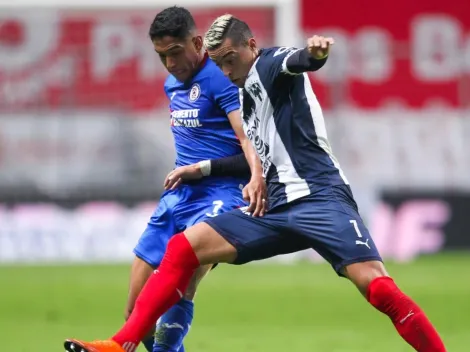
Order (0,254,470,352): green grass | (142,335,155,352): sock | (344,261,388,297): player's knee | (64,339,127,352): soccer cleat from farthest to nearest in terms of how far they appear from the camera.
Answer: (0,254,470,352): green grass, (142,335,155,352): sock, (344,261,388,297): player's knee, (64,339,127,352): soccer cleat

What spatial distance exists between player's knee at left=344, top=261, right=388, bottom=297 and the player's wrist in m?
1.40

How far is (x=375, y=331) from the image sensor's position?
11039mm

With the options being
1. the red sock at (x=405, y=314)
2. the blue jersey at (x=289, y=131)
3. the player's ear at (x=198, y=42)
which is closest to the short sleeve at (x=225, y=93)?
the player's ear at (x=198, y=42)

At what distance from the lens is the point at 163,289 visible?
6.88 meters

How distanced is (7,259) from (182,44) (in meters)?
12.8

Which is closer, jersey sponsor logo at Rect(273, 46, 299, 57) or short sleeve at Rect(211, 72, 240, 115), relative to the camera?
jersey sponsor logo at Rect(273, 46, 299, 57)

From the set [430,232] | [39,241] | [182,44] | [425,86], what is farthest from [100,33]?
[182,44]

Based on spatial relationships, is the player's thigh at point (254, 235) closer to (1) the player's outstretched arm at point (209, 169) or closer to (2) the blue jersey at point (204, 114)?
(1) the player's outstretched arm at point (209, 169)

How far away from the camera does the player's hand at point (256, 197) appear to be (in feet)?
22.7

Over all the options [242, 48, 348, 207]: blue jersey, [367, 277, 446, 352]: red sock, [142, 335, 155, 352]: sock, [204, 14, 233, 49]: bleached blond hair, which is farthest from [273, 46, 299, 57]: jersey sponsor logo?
[142, 335, 155, 352]: sock

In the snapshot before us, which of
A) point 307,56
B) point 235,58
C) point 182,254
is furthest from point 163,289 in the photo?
point 307,56

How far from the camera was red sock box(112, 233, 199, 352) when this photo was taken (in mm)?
6816

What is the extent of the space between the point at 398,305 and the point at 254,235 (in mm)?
933

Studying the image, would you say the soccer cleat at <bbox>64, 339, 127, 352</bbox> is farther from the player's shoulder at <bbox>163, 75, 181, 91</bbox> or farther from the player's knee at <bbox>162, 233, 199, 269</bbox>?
the player's shoulder at <bbox>163, 75, 181, 91</bbox>
